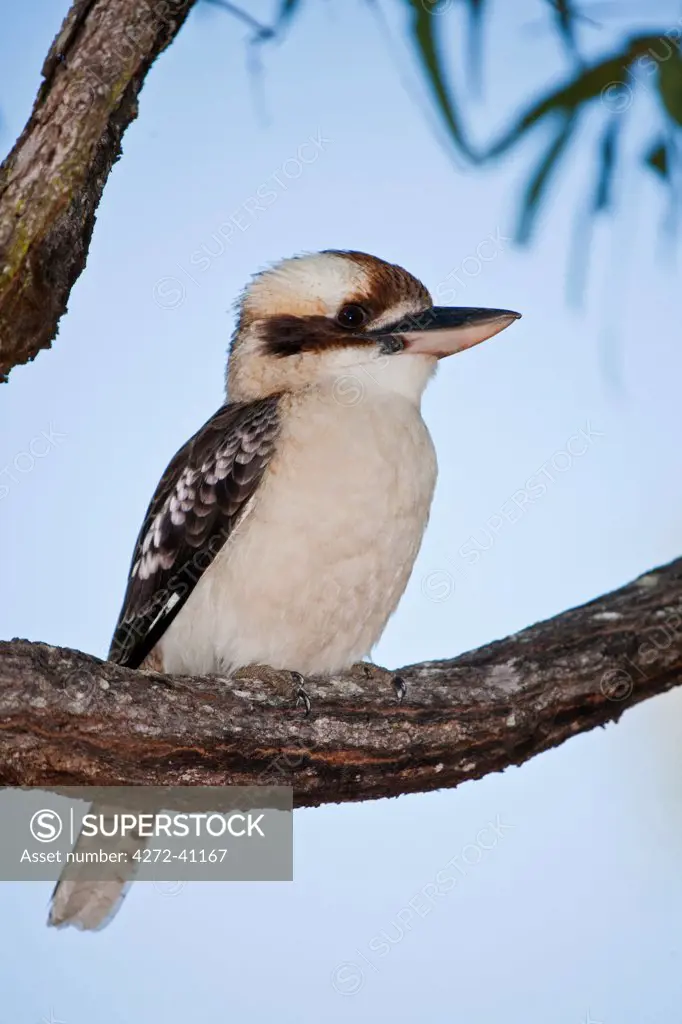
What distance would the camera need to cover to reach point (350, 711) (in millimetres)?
2551

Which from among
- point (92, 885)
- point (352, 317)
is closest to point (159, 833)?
point (92, 885)

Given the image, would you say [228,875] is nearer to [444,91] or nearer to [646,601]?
[646,601]

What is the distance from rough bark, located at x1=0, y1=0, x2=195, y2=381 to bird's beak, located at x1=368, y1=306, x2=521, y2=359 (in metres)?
0.85

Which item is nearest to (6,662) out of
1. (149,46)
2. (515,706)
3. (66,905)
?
(66,905)

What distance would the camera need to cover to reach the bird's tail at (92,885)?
2.84 m

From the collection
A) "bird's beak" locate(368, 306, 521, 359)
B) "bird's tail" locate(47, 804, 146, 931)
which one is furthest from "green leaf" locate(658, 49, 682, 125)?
"bird's tail" locate(47, 804, 146, 931)

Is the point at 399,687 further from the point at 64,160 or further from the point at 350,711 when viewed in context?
the point at 64,160

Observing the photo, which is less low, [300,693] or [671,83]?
[671,83]

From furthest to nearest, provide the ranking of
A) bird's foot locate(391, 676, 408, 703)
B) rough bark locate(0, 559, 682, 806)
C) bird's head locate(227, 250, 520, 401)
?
bird's head locate(227, 250, 520, 401) → bird's foot locate(391, 676, 408, 703) → rough bark locate(0, 559, 682, 806)

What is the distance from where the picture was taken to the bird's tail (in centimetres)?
284

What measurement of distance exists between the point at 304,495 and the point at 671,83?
50.0 inches

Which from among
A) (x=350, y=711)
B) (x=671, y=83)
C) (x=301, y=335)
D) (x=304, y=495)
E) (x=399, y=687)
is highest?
Answer: (x=671, y=83)

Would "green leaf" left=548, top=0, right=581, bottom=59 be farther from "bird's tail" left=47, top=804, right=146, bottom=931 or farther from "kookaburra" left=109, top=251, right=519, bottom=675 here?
"bird's tail" left=47, top=804, right=146, bottom=931

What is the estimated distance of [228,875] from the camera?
265cm
